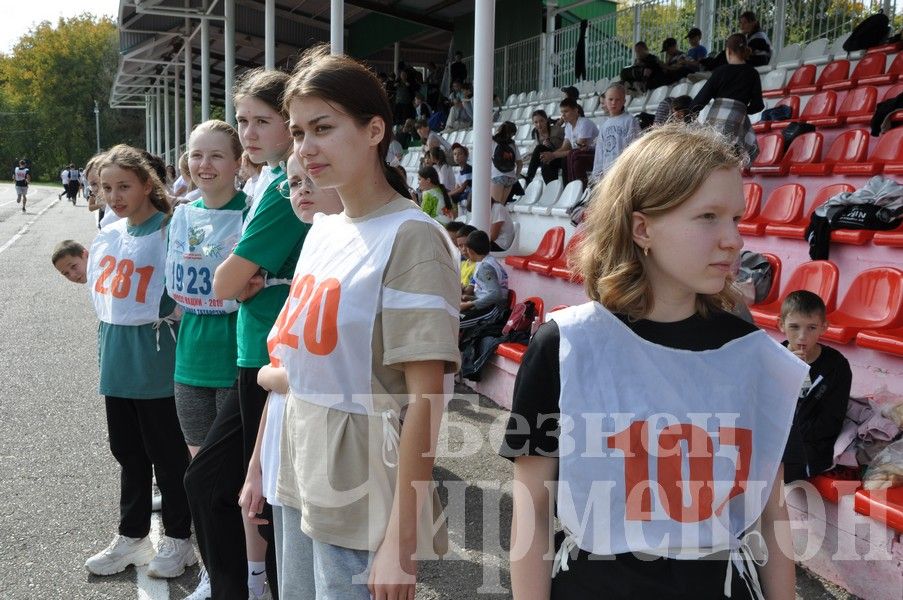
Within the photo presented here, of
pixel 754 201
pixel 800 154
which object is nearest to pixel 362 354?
pixel 754 201

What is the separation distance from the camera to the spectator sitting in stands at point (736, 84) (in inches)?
311

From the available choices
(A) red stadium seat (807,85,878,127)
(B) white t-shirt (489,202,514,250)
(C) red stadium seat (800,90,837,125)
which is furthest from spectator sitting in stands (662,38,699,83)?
(B) white t-shirt (489,202,514,250)

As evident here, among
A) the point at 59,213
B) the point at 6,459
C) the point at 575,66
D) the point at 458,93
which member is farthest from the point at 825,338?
the point at 59,213

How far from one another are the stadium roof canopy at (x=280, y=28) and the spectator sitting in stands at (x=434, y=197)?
9.78 m

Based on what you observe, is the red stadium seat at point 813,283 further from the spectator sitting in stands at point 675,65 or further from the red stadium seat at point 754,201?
the spectator sitting in stands at point 675,65

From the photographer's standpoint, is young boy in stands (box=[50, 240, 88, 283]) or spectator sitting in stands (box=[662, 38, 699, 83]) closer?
young boy in stands (box=[50, 240, 88, 283])

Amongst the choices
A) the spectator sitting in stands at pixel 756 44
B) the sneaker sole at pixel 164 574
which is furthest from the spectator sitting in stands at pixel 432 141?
the sneaker sole at pixel 164 574

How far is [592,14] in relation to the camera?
25.6 m

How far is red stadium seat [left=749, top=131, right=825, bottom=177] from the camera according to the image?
7.95 m

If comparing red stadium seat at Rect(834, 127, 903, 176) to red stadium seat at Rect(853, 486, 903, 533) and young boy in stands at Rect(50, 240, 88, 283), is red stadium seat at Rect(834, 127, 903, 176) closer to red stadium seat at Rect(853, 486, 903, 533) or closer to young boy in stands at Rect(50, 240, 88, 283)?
red stadium seat at Rect(853, 486, 903, 533)

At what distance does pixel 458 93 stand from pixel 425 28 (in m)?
7.58

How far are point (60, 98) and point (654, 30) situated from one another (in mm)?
81457

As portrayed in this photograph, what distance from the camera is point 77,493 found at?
15.0 ft

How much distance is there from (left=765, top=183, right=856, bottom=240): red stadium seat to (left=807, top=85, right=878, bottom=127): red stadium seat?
7.45 ft
